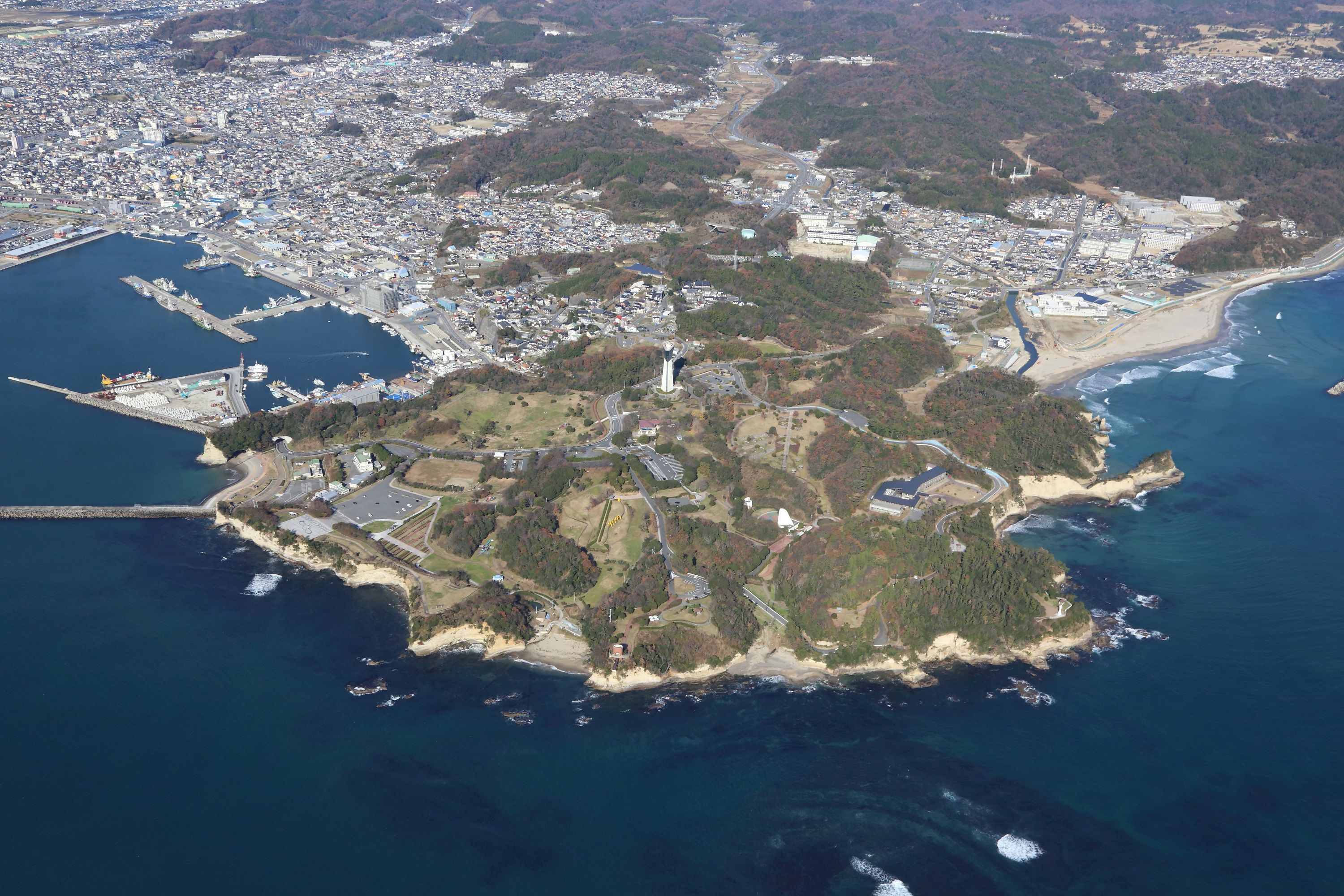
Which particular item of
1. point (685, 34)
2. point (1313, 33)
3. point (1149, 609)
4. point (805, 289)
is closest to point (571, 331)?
point (805, 289)

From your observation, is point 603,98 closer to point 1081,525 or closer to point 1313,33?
point 1081,525

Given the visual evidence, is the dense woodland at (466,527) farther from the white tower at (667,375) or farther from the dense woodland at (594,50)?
the dense woodland at (594,50)

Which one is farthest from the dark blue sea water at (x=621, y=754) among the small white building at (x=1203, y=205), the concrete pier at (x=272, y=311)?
the small white building at (x=1203, y=205)

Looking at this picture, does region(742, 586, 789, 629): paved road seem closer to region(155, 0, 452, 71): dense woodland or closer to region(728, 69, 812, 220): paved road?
region(728, 69, 812, 220): paved road

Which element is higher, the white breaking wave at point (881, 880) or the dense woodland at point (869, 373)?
the dense woodland at point (869, 373)

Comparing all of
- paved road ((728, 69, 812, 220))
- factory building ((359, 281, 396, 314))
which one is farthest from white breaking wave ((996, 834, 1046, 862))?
paved road ((728, 69, 812, 220))

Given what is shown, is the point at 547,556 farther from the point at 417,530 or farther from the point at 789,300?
the point at 789,300

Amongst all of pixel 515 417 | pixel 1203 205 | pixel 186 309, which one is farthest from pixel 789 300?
pixel 1203 205
